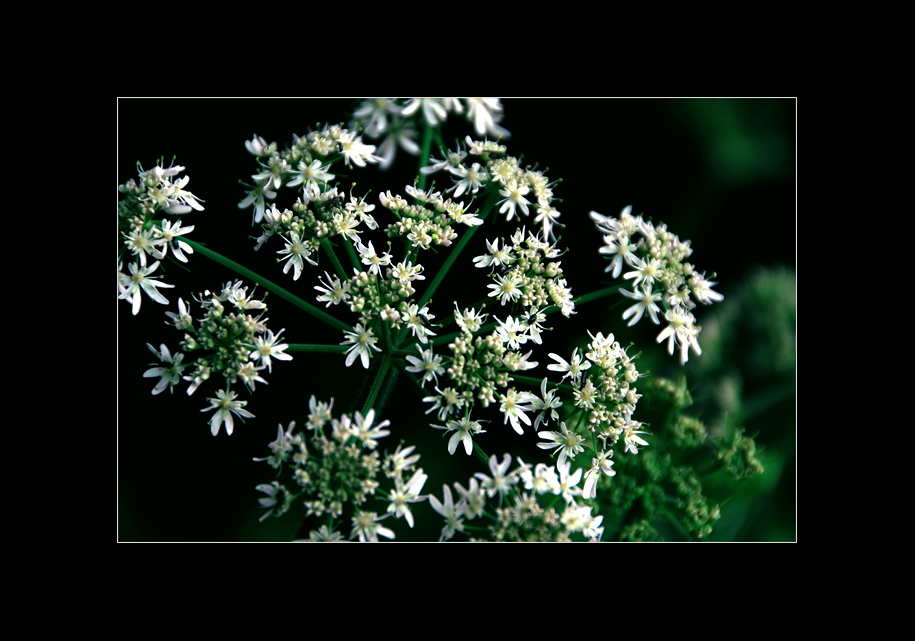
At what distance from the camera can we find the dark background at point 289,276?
4.14 meters

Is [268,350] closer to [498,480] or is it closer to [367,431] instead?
[367,431]

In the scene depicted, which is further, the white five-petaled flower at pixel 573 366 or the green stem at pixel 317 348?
the white five-petaled flower at pixel 573 366

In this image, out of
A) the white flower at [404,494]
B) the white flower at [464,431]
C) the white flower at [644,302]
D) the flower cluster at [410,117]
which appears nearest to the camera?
the white flower at [404,494]

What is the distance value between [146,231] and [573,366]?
2754 mm

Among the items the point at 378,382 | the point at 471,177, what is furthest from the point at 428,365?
the point at 471,177

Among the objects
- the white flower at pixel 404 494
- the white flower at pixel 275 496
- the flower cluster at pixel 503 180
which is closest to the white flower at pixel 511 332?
the flower cluster at pixel 503 180

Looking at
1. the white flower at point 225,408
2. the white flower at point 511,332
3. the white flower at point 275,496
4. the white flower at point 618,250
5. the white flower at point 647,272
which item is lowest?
the white flower at point 275,496

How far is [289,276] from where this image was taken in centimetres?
419

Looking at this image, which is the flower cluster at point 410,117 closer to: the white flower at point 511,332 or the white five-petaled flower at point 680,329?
the white flower at point 511,332

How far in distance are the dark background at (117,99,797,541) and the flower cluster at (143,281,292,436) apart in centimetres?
20

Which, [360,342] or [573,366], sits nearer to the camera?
[360,342]

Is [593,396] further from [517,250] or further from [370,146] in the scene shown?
[370,146]

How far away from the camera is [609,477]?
4199 millimetres

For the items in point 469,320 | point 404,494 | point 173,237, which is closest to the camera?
point 404,494
